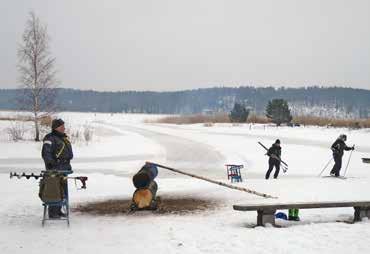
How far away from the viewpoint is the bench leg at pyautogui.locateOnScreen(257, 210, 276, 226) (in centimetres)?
916

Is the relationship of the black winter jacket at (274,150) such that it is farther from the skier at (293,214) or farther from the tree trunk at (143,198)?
the skier at (293,214)

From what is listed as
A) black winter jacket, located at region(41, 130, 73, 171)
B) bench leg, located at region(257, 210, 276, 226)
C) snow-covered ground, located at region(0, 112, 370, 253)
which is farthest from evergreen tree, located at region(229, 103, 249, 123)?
bench leg, located at region(257, 210, 276, 226)

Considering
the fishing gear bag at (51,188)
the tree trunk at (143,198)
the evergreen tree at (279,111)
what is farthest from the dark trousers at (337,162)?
the evergreen tree at (279,111)

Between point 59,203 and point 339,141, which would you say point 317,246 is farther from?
point 339,141

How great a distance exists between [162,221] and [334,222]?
344 centimetres

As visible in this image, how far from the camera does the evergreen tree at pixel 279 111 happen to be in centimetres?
6450

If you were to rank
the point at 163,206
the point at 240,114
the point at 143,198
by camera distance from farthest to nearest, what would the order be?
the point at 240,114 → the point at 163,206 → the point at 143,198

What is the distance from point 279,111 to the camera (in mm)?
65000

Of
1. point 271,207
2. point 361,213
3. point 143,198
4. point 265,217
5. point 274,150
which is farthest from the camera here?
point 274,150

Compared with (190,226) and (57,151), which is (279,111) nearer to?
(57,151)

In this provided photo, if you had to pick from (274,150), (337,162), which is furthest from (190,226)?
(337,162)

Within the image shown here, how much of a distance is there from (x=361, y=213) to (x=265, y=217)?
2.16 meters

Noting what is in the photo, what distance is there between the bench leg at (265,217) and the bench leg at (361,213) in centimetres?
184

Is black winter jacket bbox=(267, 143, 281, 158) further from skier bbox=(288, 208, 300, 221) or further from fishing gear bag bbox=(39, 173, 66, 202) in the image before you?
fishing gear bag bbox=(39, 173, 66, 202)
